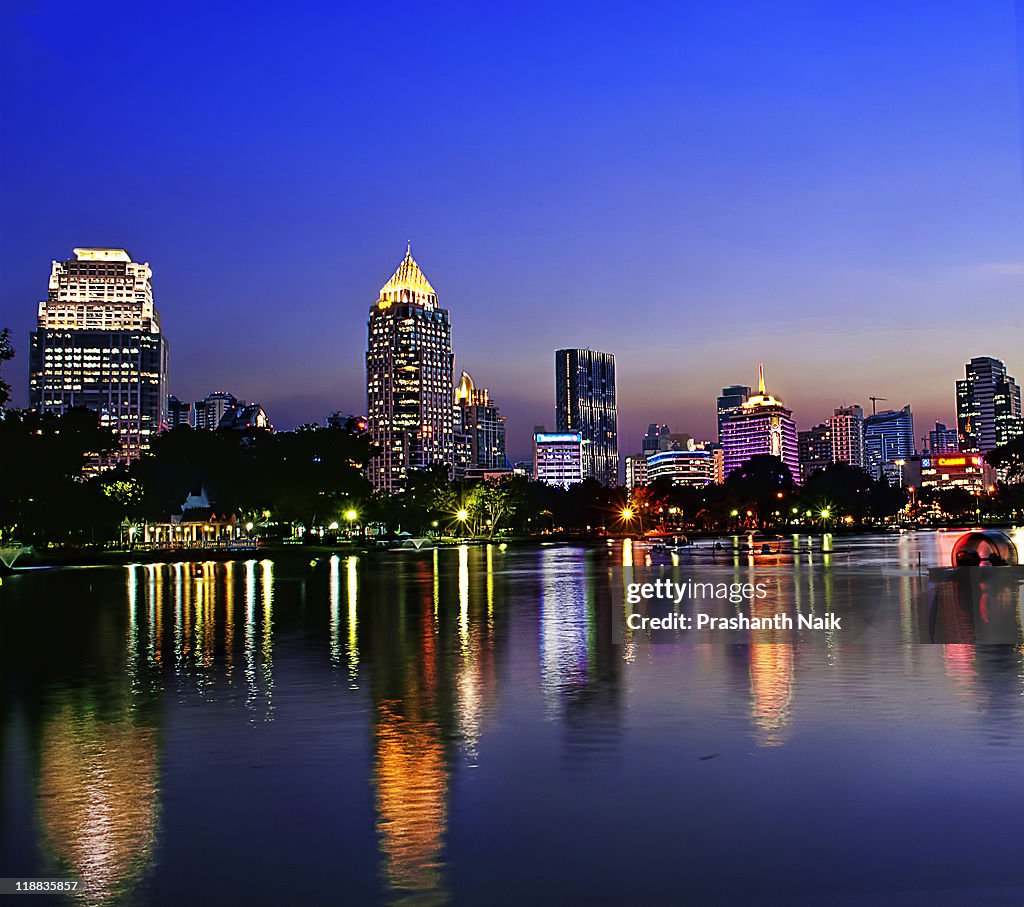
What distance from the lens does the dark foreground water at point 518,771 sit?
8250 mm

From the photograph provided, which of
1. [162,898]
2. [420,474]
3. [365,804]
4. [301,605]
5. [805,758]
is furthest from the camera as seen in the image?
[420,474]

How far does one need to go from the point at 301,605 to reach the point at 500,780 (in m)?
25.9

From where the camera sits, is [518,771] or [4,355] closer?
[518,771]

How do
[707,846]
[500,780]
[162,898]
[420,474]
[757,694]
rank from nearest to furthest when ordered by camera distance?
[162,898], [707,846], [500,780], [757,694], [420,474]

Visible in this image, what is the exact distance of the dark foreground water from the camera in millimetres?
8250

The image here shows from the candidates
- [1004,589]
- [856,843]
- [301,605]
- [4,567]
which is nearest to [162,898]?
[856,843]

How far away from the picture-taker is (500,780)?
11250 mm

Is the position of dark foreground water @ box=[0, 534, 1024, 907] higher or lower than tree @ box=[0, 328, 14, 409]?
lower

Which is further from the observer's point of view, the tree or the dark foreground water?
the tree

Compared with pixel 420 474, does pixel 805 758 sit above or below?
below

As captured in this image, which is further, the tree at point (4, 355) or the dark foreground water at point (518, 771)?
the tree at point (4, 355)

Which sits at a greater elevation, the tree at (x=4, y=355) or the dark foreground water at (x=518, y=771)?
the tree at (x=4, y=355)

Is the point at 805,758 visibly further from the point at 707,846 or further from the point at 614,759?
the point at 707,846

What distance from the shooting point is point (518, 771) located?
11641 mm
